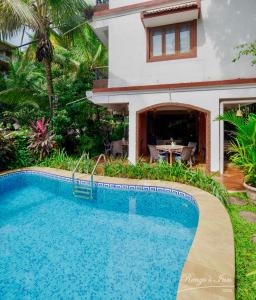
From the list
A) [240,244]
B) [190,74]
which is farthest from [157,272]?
[190,74]

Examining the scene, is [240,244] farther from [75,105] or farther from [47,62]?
[47,62]

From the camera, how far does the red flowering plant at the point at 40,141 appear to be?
1350 centimetres

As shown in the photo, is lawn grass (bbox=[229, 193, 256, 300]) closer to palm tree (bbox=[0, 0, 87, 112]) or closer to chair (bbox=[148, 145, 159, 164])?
chair (bbox=[148, 145, 159, 164])

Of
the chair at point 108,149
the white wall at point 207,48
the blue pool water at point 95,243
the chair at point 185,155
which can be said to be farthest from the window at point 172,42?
the blue pool water at point 95,243

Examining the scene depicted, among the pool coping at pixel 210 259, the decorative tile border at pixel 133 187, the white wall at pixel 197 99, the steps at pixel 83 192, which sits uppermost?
the white wall at pixel 197 99

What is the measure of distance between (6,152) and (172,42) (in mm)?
10214

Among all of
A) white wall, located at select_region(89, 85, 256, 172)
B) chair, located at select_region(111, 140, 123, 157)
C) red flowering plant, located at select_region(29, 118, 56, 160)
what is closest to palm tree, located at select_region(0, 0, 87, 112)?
red flowering plant, located at select_region(29, 118, 56, 160)

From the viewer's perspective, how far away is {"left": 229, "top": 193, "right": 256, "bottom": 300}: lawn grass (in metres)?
3.95

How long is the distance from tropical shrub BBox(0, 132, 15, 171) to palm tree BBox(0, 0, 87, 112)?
397cm

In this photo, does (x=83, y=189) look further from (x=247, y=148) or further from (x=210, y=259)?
(x=210, y=259)

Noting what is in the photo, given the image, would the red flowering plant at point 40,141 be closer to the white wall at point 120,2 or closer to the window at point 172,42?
the window at point 172,42

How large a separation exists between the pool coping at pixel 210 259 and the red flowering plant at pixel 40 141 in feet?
28.9

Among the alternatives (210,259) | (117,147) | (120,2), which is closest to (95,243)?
(210,259)

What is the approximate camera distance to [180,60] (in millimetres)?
13438
